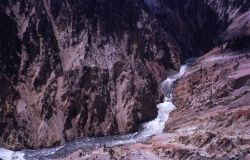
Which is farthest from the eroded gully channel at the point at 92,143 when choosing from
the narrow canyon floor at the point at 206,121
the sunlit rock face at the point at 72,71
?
the narrow canyon floor at the point at 206,121

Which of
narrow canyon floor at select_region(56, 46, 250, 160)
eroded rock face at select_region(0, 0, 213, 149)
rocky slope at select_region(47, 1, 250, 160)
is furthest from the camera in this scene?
eroded rock face at select_region(0, 0, 213, 149)

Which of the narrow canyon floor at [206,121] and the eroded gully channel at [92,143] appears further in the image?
the eroded gully channel at [92,143]

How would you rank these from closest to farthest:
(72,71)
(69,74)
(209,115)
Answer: (209,115) < (69,74) < (72,71)

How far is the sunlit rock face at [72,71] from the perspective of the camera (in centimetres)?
5475

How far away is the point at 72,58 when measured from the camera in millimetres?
60219

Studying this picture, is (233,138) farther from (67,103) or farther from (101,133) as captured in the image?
(67,103)

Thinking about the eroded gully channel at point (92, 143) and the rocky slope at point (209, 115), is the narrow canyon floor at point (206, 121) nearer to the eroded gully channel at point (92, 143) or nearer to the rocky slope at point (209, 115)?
the rocky slope at point (209, 115)

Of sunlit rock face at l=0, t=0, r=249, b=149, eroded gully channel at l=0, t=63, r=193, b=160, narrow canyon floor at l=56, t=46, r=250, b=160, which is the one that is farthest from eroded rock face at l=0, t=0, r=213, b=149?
narrow canyon floor at l=56, t=46, r=250, b=160

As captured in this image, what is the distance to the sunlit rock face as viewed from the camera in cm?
5475

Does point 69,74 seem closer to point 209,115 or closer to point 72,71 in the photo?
point 72,71

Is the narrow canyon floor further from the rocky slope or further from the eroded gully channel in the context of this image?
the eroded gully channel

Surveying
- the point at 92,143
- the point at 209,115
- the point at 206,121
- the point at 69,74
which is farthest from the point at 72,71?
the point at 206,121

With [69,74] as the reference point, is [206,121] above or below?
below

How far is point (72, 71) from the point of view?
58562mm
